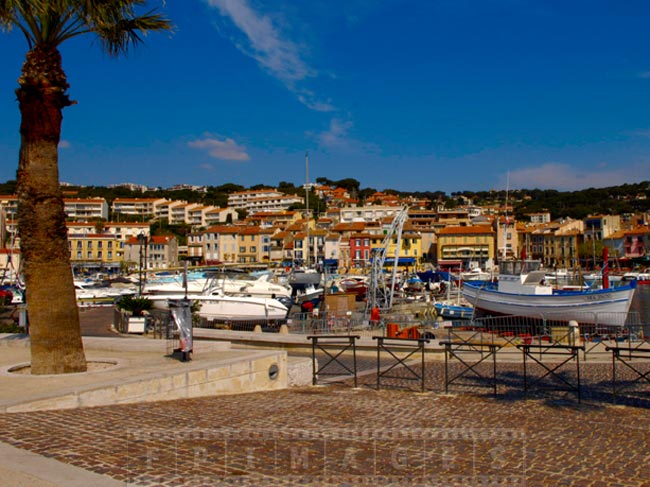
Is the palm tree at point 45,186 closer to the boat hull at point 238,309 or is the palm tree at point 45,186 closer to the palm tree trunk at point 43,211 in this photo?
the palm tree trunk at point 43,211

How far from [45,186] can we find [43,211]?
0.45m

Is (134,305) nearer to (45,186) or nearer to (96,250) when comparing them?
(45,186)

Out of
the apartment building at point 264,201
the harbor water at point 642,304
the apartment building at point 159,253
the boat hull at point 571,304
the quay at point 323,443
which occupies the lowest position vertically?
the harbor water at point 642,304

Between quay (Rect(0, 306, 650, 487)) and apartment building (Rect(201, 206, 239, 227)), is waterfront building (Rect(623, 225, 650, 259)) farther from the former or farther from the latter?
quay (Rect(0, 306, 650, 487))

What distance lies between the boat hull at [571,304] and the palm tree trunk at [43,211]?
25693mm

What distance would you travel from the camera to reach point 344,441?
24.3 feet

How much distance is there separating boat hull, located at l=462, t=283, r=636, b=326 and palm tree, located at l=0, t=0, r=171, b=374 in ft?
84.1

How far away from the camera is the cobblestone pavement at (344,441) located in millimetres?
6016

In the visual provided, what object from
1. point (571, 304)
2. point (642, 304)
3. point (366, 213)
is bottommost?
point (642, 304)

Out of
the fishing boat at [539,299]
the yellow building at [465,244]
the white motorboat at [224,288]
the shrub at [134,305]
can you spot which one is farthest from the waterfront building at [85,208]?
the shrub at [134,305]

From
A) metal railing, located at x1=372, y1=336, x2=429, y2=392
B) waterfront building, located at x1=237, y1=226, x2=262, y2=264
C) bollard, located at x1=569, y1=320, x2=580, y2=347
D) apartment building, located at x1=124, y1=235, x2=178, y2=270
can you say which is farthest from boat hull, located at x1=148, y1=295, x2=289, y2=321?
waterfront building, located at x1=237, y1=226, x2=262, y2=264

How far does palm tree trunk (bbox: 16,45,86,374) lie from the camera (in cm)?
1073

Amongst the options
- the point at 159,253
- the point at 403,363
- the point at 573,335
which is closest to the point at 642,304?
the point at 573,335

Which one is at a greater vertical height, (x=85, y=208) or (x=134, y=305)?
(x=85, y=208)
